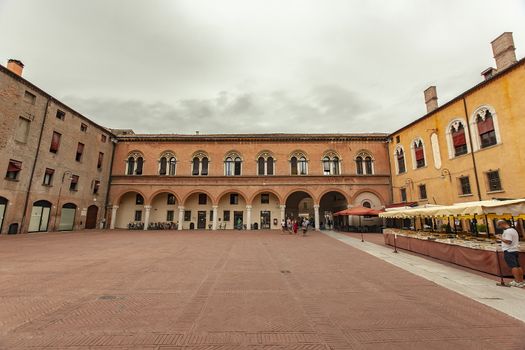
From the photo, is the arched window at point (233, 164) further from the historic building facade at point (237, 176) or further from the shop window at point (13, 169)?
the shop window at point (13, 169)

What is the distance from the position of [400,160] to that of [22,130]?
34198 mm

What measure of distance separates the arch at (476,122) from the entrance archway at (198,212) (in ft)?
80.6

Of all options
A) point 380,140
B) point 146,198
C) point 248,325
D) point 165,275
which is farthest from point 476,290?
point 146,198

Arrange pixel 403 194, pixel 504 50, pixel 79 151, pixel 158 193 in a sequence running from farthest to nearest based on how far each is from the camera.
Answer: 1. pixel 158 193
2. pixel 403 194
3. pixel 79 151
4. pixel 504 50

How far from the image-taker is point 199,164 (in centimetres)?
2808

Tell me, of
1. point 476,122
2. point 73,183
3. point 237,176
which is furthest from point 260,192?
point 476,122

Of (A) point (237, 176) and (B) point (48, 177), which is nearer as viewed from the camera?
(B) point (48, 177)

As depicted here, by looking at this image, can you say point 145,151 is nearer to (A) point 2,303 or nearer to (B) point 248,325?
(A) point 2,303

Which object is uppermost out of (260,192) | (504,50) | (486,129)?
(504,50)

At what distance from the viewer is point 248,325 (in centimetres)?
431

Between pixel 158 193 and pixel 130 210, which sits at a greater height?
pixel 158 193

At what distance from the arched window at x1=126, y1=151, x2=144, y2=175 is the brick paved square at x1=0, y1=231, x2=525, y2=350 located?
68.9ft

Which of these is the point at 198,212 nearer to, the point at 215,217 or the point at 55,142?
the point at 215,217

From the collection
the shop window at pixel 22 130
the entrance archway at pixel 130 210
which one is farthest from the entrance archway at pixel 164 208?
the shop window at pixel 22 130
